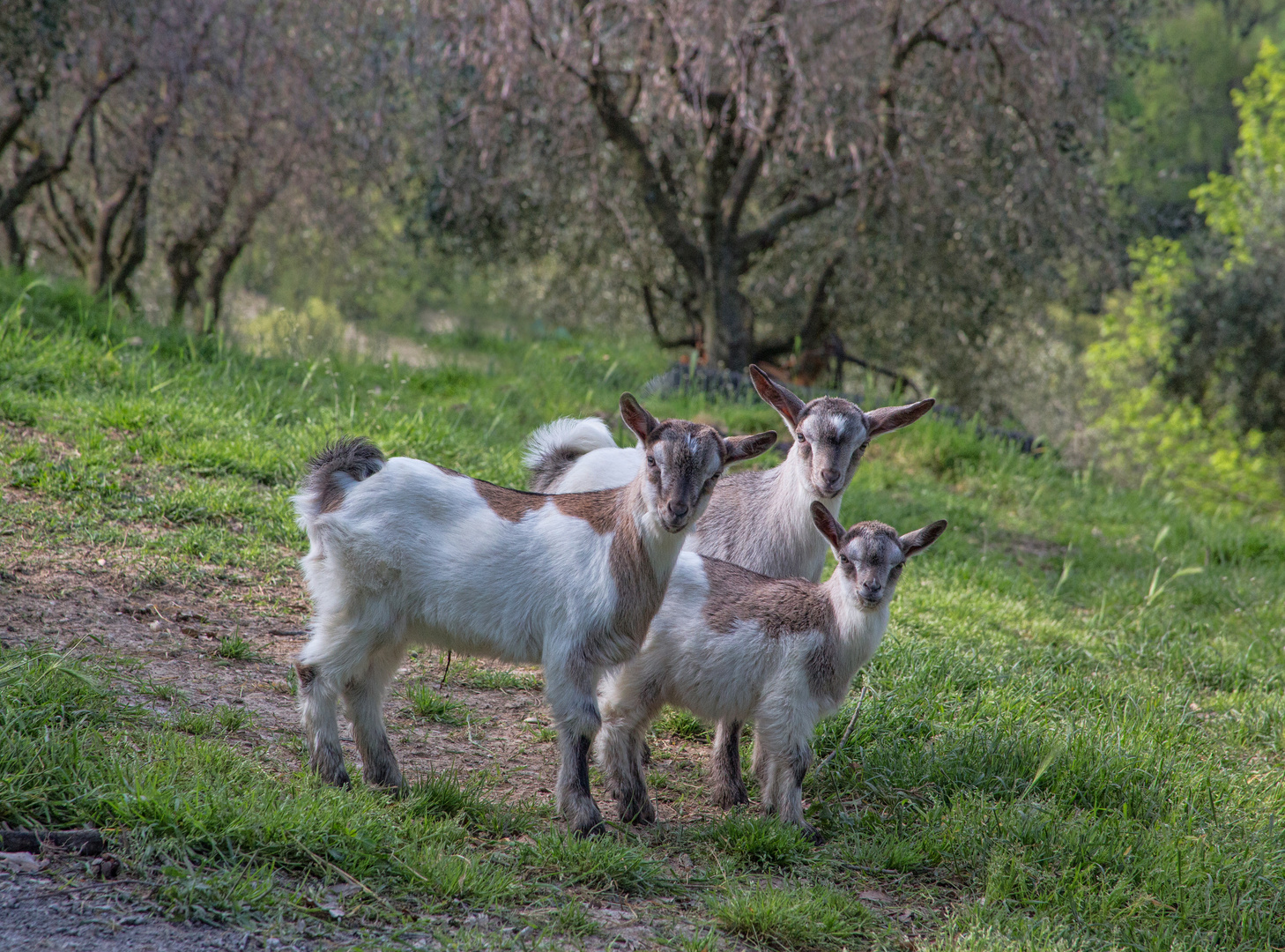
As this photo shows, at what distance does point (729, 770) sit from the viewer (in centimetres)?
391

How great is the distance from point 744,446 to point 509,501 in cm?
82

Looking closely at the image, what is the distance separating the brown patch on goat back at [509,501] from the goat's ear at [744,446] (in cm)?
66

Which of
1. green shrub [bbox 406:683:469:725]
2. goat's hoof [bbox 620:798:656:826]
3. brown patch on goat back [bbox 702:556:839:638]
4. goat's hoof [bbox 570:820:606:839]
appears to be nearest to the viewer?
goat's hoof [bbox 570:820:606:839]

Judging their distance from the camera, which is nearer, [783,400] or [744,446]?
[744,446]

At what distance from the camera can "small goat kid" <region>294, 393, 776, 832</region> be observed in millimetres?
3469

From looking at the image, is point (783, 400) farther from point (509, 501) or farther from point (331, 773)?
point (331, 773)

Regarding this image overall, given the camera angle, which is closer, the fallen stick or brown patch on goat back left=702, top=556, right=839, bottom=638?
the fallen stick

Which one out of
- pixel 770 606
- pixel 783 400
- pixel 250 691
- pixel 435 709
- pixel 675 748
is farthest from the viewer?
pixel 783 400

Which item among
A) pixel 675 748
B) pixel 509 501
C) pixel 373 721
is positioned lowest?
pixel 675 748

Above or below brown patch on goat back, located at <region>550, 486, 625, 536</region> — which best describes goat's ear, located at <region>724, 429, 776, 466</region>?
above

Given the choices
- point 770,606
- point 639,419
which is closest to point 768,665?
point 770,606

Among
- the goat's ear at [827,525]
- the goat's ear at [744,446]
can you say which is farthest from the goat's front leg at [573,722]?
the goat's ear at [827,525]

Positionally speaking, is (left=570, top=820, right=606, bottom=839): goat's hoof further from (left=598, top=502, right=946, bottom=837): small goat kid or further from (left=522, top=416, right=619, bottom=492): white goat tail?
(left=522, top=416, right=619, bottom=492): white goat tail

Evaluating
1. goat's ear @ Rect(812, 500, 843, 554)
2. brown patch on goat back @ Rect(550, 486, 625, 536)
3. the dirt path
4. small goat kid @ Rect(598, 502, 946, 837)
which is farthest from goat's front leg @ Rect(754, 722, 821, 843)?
brown patch on goat back @ Rect(550, 486, 625, 536)
